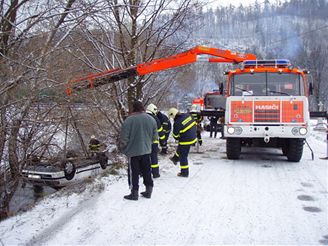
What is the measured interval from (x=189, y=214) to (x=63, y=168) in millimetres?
4863

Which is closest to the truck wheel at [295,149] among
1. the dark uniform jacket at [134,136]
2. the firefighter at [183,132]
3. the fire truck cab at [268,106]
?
the fire truck cab at [268,106]

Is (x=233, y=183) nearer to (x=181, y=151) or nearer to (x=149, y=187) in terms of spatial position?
(x=181, y=151)

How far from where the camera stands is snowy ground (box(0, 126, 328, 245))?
4.77 metres

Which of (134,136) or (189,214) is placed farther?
(134,136)

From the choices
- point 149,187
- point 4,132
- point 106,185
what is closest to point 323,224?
point 149,187

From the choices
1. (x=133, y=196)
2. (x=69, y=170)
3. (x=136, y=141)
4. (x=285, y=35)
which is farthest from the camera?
(x=285, y=35)

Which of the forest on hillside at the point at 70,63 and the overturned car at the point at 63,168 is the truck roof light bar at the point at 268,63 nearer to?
the forest on hillside at the point at 70,63

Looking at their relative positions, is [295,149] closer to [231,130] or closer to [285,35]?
[231,130]

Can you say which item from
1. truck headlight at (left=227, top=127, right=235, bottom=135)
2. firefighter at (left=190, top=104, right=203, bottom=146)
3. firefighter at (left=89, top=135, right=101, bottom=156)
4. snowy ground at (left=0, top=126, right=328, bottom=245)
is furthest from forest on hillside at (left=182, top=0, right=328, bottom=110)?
snowy ground at (left=0, top=126, right=328, bottom=245)

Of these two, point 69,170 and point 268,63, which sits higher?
point 268,63

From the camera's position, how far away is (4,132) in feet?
18.6

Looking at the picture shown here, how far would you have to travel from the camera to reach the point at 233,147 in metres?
10.3

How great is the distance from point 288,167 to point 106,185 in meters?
4.83

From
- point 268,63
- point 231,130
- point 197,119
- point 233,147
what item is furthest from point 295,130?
point 197,119
